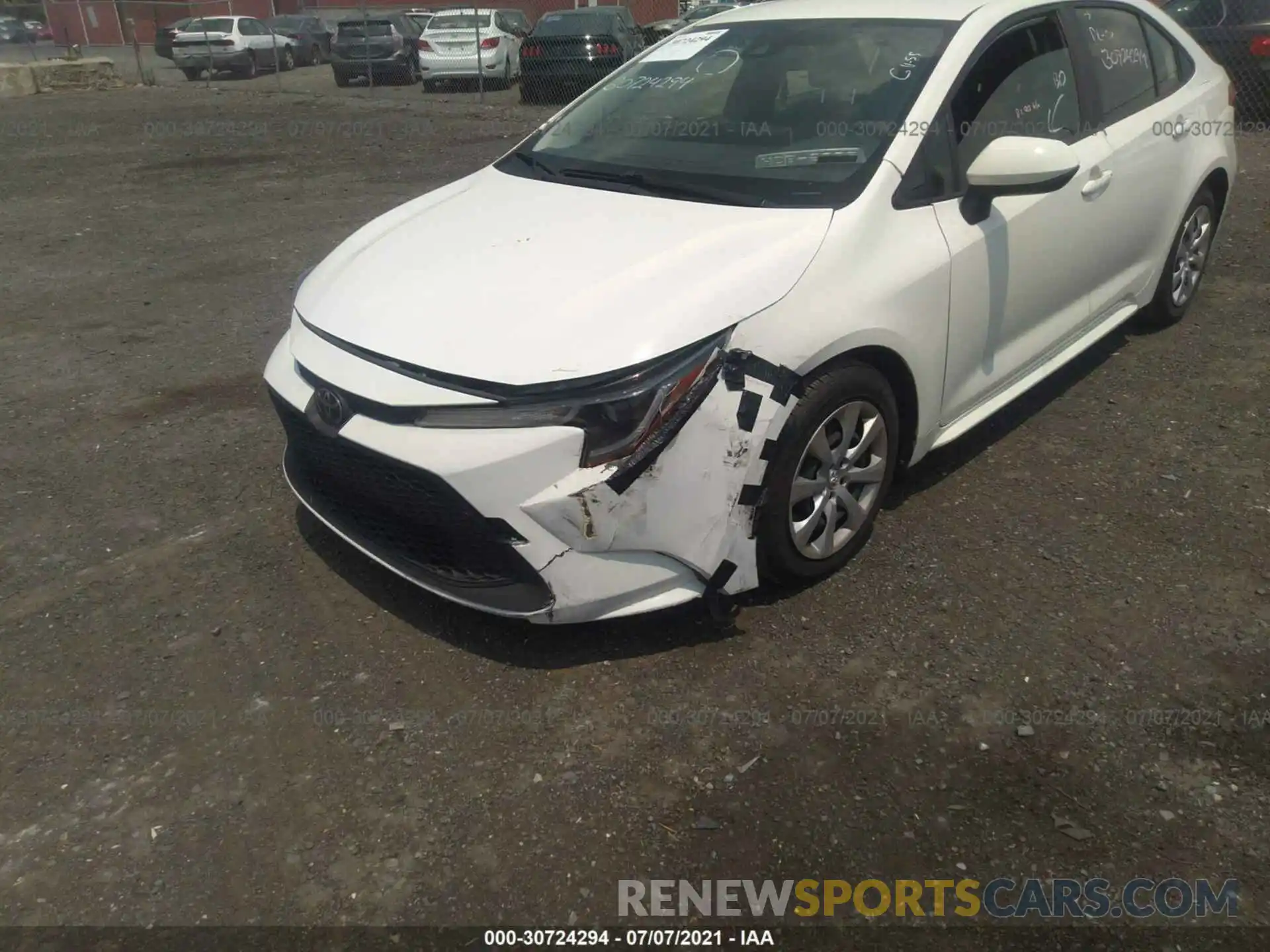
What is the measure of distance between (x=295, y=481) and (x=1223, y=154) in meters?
4.67

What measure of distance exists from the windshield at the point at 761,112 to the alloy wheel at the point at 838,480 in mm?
690

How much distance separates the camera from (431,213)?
3566 mm

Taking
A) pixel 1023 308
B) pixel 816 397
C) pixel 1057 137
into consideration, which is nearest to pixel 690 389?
pixel 816 397

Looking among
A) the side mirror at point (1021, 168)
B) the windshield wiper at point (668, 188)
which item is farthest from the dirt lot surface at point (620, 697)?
the side mirror at point (1021, 168)

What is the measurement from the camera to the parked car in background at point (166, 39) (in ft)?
84.3

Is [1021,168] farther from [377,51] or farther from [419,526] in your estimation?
[377,51]

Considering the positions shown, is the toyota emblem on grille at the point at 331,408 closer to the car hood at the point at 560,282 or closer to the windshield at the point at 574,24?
the car hood at the point at 560,282

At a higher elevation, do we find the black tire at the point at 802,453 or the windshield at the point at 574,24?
the windshield at the point at 574,24

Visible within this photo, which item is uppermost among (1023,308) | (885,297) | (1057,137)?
(1057,137)

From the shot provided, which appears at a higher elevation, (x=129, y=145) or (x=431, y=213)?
(x=431, y=213)

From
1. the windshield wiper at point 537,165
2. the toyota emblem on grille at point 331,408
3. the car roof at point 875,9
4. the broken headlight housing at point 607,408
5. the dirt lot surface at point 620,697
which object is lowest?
the dirt lot surface at point 620,697

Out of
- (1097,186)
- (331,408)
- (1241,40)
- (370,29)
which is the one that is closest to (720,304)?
(331,408)

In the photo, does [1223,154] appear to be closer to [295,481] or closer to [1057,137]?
[1057,137]

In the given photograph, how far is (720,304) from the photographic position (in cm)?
270
